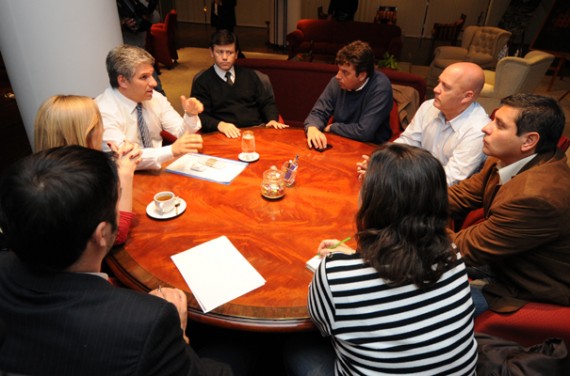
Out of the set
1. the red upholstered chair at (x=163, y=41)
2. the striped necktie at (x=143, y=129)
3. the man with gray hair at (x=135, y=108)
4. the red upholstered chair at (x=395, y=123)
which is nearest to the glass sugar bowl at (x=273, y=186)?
the man with gray hair at (x=135, y=108)

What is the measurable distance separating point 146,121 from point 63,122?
803 mm

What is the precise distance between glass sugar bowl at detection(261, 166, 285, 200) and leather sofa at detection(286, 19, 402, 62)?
6.58 metres

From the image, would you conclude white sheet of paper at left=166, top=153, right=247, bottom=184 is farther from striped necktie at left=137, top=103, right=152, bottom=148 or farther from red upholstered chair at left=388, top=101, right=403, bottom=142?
red upholstered chair at left=388, top=101, right=403, bottom=142

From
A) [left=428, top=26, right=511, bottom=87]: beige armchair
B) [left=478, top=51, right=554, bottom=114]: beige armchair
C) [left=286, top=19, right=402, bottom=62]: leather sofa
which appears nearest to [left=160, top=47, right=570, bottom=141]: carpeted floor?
[left=428, top=26, right=511, bottom=87]: beige armchair

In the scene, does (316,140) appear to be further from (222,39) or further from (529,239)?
(529,239)

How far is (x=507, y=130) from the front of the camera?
5.52ft

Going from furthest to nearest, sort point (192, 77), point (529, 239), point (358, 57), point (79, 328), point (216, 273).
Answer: point (192, 77)
point (358, 57)
point (529, 239)
point (216, 273)
point (79, 328)

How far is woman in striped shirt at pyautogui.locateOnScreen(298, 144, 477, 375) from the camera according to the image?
1006mm

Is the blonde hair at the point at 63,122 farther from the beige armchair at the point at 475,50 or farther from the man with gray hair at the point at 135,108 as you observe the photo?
the beige armchair at the point at 475,50

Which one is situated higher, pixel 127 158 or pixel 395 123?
pixel 127 158

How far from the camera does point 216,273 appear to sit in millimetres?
1329

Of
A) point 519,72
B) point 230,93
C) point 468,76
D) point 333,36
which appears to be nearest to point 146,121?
point 230,93

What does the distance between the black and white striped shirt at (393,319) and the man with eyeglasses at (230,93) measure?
2095mm

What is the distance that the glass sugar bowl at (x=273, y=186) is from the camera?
1.76 m
